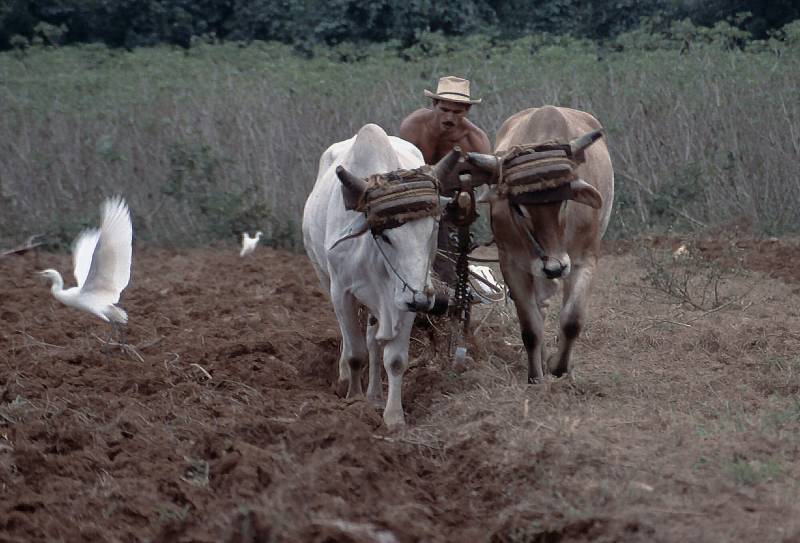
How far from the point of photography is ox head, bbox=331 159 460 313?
586cm

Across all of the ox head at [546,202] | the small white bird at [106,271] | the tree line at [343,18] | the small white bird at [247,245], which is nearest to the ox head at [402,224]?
the ox head at [546,202]

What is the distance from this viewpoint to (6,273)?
1174cm

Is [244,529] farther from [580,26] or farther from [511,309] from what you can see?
[580,26]

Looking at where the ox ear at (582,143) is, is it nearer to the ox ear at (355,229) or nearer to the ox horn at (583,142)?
the ox horn at (583,142)

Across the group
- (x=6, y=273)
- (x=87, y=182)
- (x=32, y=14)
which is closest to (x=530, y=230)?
(x=6, y=273)

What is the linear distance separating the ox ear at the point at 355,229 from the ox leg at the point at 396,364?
0.49 metres

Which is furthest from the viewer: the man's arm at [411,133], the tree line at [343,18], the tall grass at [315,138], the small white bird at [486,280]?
the tree line at [343,18]

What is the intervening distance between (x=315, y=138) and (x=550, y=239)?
8.34m

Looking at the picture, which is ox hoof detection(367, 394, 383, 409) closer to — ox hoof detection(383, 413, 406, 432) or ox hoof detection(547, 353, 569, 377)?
ox hoof detection(383, 413, 406, 432)

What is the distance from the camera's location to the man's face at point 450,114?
24.7 feet

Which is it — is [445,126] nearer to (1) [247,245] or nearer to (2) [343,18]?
(1) [247,245]

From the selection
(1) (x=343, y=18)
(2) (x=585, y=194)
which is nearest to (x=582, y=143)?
(2) (x=585, y=194)

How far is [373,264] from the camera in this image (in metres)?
6.26

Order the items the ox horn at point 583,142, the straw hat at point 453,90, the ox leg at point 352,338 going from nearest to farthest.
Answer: the ox horn at point 583,142, the ox leg at point 352,338, the straw hat at point 453,90
